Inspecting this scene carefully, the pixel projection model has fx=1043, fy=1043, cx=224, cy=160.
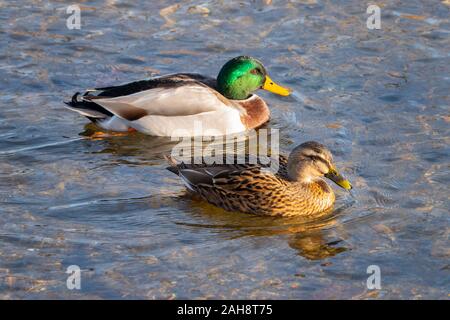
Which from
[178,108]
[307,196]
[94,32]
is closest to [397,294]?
[307,196]

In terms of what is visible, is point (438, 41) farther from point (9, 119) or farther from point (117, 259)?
point (117, 259)

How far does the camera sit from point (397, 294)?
7.81 meters

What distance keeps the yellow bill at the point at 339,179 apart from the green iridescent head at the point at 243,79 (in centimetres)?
284

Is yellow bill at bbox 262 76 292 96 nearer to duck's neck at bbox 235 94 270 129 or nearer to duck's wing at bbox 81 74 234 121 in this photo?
duck's neck at bbox 235 94 270 129

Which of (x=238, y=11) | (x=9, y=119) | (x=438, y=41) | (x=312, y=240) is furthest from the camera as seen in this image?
(x=238, y=11)

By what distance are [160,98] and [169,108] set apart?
0.52 feet

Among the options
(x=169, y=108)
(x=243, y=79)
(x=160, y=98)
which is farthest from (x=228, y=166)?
(x=243, y=79)

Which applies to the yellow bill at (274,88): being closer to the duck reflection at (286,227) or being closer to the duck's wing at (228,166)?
the duck's wing at (228,166)

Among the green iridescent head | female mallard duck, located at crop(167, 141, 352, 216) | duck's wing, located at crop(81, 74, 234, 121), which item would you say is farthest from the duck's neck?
female mallard duck, located at crop(167, 141, 352, 216)

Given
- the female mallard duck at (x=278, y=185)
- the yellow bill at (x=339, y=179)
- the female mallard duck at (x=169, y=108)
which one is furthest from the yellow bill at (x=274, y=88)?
the yellow bill at (x=339, y=179)

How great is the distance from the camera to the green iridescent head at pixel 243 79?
39.0 ft

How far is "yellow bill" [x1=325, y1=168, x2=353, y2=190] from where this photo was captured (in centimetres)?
923

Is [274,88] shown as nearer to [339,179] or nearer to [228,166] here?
[228,166]

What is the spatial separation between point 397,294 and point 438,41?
6149 mm
